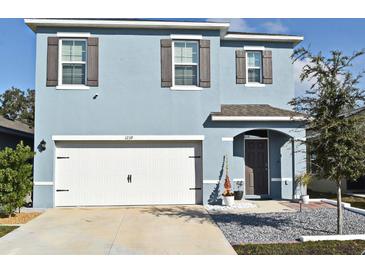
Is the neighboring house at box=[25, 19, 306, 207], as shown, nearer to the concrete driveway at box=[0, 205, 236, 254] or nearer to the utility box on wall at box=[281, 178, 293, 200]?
the concrete driveway at box=[0, 205, 236, 254]

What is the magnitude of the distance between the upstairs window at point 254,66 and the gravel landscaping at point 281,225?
5644mm

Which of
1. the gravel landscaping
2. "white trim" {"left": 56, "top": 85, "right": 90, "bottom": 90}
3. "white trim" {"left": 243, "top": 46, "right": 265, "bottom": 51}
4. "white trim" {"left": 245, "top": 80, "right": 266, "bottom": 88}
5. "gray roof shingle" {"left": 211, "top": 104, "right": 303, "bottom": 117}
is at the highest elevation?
"white trim" {"left": 243, "top": 46, "right": 265, "bottom": 51}

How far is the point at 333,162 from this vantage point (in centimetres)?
707

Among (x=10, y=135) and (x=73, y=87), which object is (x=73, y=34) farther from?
(x=10, y=135)

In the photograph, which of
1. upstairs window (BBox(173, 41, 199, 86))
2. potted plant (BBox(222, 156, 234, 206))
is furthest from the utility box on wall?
upstairs window (BBox(173, 41, 199, 86))

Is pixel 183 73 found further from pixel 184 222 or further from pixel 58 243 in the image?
pixel 58 243

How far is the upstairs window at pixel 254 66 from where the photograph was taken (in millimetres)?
13406

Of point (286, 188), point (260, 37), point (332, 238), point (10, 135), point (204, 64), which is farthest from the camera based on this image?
point (10, 135)

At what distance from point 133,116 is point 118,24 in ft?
10.2

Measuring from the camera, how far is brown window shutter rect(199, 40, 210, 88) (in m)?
11.6

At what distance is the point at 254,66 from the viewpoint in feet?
44.1

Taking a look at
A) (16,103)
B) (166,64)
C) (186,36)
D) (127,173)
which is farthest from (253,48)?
(16,103)

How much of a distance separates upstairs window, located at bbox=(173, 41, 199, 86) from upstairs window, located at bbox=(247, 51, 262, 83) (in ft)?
8.93
